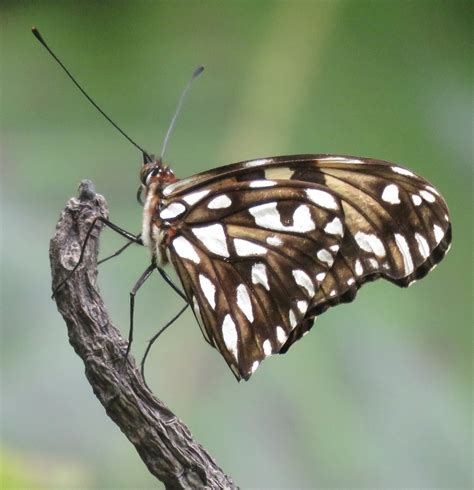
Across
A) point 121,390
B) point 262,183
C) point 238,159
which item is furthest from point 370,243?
point 238,159

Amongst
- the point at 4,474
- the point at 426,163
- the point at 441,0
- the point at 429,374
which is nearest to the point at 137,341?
the point at 4,474

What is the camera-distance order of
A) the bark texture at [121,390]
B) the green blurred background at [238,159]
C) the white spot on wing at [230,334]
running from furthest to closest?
1. the green blurred background at [238,159]
2. the white spot on wing at [230,334]
3. the bark texture at [121,390]

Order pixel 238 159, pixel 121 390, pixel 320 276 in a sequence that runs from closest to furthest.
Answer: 1. pixel 121 390
2. pixel 320 276
3. pixel 238 159

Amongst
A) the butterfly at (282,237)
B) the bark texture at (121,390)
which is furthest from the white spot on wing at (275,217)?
the bark texture at (121,390)

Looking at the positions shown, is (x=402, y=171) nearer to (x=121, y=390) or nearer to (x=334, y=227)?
(x=334, y=227)

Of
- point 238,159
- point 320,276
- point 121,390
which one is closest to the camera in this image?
point 121,390

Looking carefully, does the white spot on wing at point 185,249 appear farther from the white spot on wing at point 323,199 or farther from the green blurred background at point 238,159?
the green blurred background at point 238,159

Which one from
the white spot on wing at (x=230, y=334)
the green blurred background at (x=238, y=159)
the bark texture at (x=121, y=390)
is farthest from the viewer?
the green blurred background at (x=238, y=159)
